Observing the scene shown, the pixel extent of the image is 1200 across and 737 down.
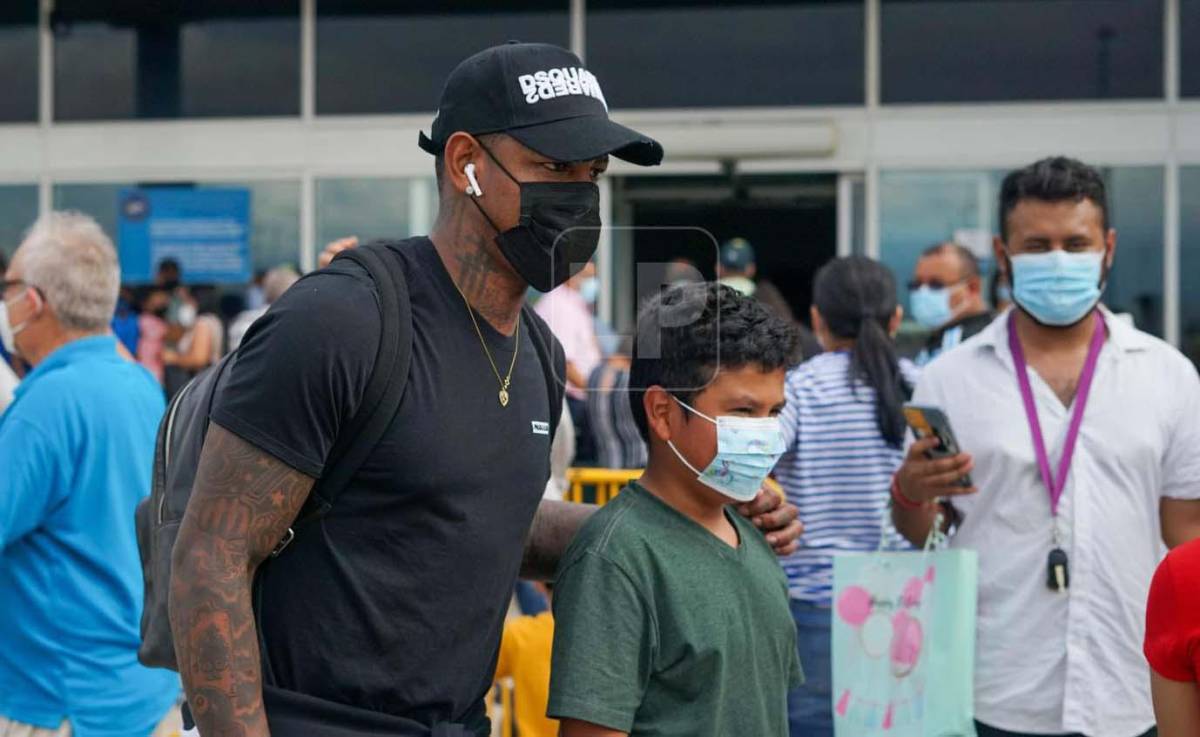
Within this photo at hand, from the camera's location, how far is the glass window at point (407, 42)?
12.1m

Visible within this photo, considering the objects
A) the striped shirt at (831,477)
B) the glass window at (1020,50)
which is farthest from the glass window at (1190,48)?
the striped shirt at (831,477)

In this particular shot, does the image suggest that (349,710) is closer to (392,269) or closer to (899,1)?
(392,269)

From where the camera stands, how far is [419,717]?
2289mm

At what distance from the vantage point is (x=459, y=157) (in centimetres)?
243

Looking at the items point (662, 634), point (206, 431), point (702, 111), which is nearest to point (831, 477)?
point (662, 634)

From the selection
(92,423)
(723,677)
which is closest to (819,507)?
(723,677)

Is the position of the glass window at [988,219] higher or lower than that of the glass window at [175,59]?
lower

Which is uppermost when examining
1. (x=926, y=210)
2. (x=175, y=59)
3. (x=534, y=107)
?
(x=175, y=59)

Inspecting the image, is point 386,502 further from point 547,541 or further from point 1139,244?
point 1139,244

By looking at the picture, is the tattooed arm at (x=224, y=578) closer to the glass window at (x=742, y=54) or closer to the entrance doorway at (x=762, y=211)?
the entrance doorway at (x=762, y=211)

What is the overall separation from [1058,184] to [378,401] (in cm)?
211

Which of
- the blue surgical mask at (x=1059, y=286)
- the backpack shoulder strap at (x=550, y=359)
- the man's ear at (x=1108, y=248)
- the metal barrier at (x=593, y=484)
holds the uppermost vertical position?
the man's ear at (x=1108, y=248)

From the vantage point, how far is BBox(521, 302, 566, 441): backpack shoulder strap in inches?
104

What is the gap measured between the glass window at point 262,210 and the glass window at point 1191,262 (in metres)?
7.54
